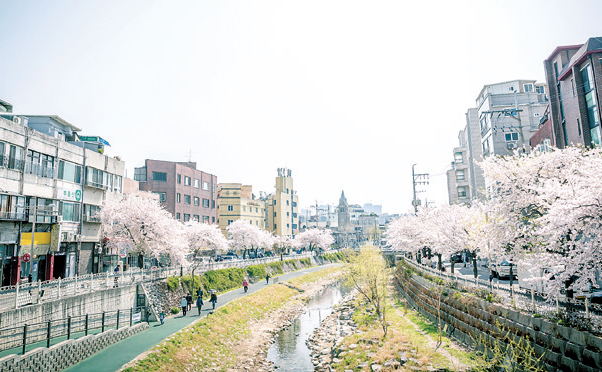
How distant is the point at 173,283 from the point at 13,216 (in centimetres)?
1440

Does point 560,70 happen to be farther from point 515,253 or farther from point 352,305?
point 352,305

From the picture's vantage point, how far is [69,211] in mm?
35438

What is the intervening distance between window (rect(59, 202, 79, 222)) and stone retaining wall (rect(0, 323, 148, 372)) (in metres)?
17.5

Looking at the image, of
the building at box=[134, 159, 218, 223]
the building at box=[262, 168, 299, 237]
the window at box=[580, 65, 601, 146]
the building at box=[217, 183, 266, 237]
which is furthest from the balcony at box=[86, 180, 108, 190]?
the building at box=[262, 168, 299, 237]

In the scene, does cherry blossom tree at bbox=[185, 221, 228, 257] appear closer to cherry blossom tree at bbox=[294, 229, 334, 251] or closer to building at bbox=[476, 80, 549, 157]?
building at bbox=[476, 80, 549, 157]

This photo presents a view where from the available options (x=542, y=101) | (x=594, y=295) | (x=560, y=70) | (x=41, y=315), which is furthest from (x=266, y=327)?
(x=542, y=101)

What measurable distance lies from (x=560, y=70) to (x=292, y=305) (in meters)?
40.7

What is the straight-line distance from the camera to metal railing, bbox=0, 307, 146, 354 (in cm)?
1647

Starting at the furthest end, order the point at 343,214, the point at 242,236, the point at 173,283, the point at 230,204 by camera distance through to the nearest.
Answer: the point at 343,214 < the point at 230,204 < the point at 242,236 < the point at 173,283

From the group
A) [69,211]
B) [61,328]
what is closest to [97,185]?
[69,211]

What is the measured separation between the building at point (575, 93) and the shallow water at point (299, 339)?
1058 inches

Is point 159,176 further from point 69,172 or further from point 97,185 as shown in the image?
point 69,172

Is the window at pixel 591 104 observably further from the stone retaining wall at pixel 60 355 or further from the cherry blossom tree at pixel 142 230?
the cherry blossom tree at pixel 142 230

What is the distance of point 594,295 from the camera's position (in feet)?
64.3
